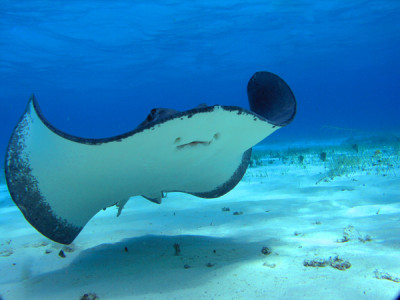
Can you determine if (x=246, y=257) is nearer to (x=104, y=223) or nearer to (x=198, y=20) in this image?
(x=104, y=223)

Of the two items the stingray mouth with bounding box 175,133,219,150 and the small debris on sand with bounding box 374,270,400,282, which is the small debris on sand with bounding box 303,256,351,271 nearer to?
the small debris on sand with bounding box 374,270,400,282

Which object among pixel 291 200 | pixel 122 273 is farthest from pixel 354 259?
pixel 291 200

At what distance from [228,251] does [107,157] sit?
5.68 feet

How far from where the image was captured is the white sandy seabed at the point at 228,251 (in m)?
2.23

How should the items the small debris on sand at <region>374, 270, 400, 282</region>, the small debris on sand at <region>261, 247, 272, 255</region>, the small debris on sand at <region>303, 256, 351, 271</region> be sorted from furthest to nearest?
the small debris on sand at <region>261, 247, 272, 255</region>, the small debris on sand at <region>303, 256, 351, 271</region>, the small debris on sand at <region>374, 270, 400, 282</region>

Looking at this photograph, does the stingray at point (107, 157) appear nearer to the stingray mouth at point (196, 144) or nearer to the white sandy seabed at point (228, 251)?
the stingray mouth at point (196, 144)

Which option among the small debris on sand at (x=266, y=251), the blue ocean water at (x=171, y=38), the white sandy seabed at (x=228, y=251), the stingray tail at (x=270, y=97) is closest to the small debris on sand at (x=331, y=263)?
the white sandy seabed at (x=228, y=251)

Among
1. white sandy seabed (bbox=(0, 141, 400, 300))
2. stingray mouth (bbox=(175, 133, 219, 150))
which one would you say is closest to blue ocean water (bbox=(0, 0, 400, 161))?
white sandy seabed (bbox=(0, 141, 400, 300))

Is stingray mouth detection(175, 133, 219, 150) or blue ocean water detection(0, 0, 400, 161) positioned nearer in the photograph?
stingray mouth detection(175, 133, 219, 150)

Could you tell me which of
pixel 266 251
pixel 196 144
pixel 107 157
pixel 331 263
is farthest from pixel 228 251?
pixel 107 157

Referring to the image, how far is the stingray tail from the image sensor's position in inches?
123

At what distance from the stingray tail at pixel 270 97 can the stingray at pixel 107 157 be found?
0.11ft

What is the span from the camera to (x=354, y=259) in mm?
2578

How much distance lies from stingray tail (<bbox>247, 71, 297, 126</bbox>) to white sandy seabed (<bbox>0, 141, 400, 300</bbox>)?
152 centimetres
